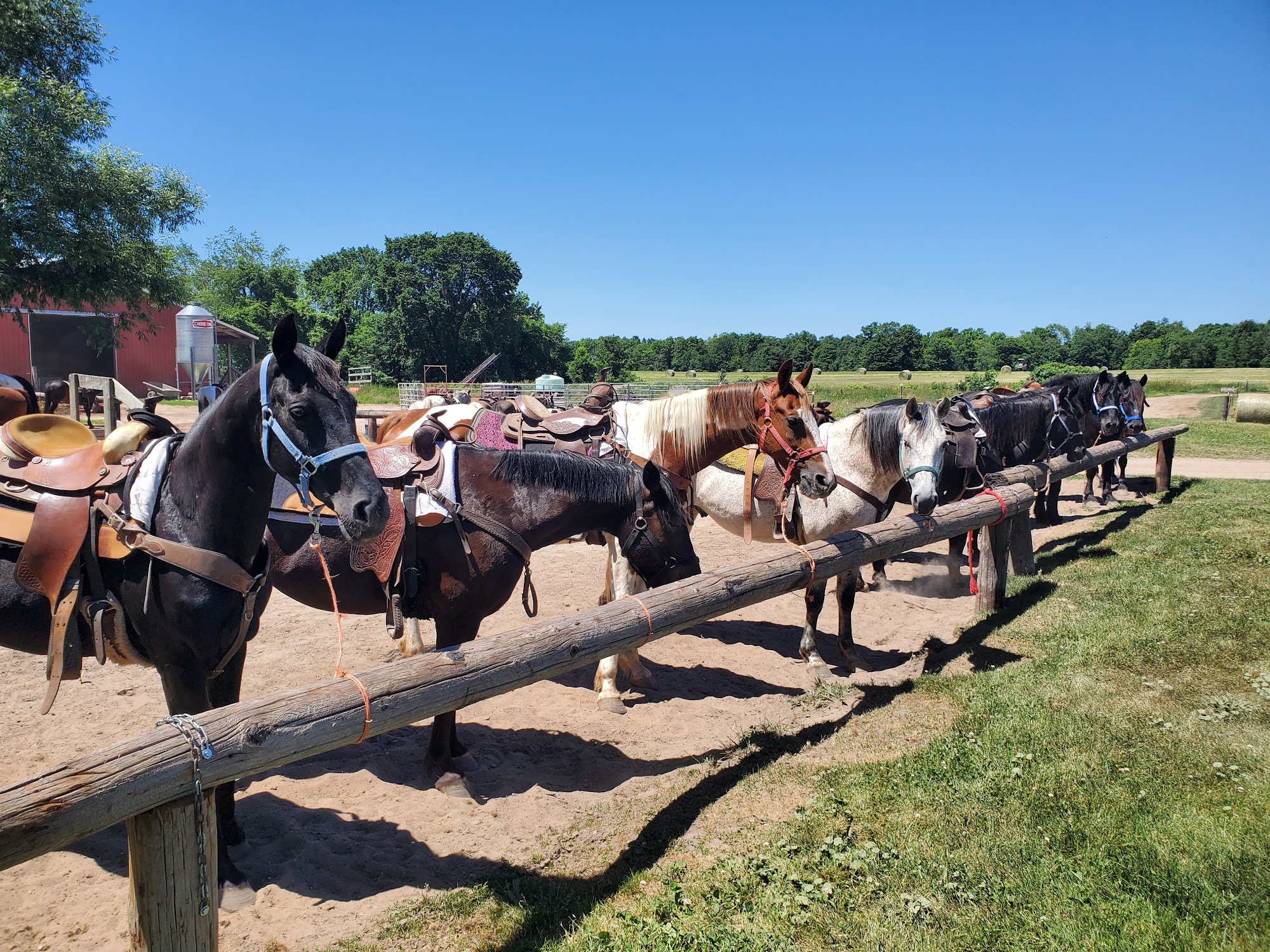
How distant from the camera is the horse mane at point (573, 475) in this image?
408 centimetres

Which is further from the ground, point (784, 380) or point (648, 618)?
point (784, 380)

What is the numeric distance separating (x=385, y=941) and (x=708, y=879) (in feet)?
4.22

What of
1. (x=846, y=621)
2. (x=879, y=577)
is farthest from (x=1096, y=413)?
(x=846, y=621)

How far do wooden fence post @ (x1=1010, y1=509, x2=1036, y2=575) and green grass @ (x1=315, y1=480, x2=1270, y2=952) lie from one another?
9.02 ft

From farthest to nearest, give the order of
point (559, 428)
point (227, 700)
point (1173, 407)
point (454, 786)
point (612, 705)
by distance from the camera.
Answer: point (1173, 407) → point (559, 428) → point (612, 705) → point (454, 786) → point (227, 700)

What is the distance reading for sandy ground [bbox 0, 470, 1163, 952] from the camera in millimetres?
2904

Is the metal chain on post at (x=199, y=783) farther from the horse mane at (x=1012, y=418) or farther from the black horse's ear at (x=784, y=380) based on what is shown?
the horse mane at (x=1012, y=418)

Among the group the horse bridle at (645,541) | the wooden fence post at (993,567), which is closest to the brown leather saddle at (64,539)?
the horse bridle at (645,541)

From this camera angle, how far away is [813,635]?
18.6 ft

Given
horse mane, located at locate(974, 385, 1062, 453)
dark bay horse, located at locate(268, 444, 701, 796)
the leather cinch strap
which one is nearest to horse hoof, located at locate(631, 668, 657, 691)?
dark bay horse, located at locate(268, 444, 701, 796)

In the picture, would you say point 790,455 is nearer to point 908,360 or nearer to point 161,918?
point 161,918

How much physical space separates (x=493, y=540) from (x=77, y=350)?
2899 centimetres

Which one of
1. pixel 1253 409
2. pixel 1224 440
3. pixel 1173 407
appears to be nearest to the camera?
pixel 1224 440

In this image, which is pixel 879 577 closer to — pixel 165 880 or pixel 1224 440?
pixel 165 880
